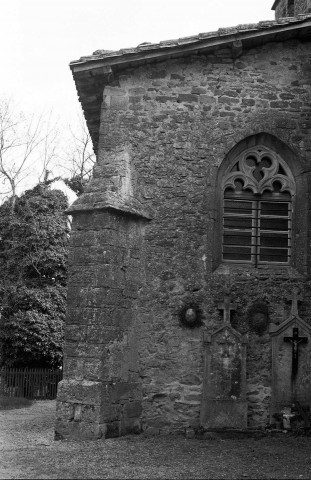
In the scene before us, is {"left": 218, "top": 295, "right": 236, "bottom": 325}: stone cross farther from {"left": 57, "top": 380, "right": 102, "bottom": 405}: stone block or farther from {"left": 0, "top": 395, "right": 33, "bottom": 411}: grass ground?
{"left": 0, "top": 395, "right": 33, "bottom": 411}: grass ground

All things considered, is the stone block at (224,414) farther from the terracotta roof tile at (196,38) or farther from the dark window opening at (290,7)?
the dark window opening at (290,7)

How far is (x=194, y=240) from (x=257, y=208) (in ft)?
4.44

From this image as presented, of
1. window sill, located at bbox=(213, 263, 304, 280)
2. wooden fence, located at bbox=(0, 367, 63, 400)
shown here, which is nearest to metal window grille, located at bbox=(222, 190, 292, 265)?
window sill, located at bbox=(213, 263, 304, 280)

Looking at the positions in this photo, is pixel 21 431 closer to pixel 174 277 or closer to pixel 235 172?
pixel 174 277

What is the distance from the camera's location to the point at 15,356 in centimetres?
1936

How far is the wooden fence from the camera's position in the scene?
18.6m

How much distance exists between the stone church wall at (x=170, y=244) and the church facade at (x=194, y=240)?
22 millimetres

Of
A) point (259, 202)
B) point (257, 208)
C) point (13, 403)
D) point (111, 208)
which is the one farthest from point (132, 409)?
point (13, 403)

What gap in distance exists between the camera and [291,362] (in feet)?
32.2

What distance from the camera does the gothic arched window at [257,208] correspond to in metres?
10.5

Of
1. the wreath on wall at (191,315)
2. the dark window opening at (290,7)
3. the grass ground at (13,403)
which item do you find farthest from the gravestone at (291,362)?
the dark window opening at (290,7)

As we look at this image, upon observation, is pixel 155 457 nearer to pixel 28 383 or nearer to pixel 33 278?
pixel 28 383

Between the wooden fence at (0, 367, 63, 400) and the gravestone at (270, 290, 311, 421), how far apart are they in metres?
10.7

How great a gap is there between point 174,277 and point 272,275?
1638 millimetres
